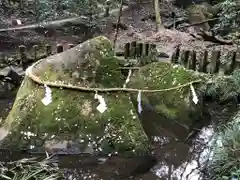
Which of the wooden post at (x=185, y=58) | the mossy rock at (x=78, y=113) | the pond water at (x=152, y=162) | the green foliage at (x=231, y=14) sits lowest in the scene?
the pond water at (x=152, y=162)

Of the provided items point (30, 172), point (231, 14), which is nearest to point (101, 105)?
point (30, 172)

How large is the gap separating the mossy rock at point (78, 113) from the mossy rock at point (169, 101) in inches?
31.2

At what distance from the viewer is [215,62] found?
795 cm

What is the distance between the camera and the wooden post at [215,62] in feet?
25.8

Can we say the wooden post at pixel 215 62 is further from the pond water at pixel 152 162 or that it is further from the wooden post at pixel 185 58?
the pond water at pixel 152 162

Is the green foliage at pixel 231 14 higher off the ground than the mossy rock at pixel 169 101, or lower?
higher

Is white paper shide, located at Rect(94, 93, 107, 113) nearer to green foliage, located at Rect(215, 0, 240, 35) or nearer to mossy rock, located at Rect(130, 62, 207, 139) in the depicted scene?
mossy rock, located at Rect(130, 62, 207, 139)

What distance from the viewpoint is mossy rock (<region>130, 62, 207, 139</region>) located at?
21.1 ft

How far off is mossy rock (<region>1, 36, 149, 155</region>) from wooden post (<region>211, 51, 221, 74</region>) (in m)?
2.66

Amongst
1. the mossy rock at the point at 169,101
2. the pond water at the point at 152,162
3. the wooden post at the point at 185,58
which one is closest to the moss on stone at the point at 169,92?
the mossy rock at the point at 169,101

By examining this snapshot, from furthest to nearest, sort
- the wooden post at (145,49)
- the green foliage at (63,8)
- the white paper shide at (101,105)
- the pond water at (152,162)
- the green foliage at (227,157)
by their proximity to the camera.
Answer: the green foliage at (63,8)
the wooden post at (145,49)
the white paper shide at (101,105)
the pond water at (152,162)
the green foliage at (227,157)

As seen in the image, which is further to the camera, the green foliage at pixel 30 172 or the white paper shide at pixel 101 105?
the white paper shide at pixel 101 105

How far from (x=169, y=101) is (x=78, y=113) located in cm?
174

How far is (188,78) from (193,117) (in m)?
0.70
